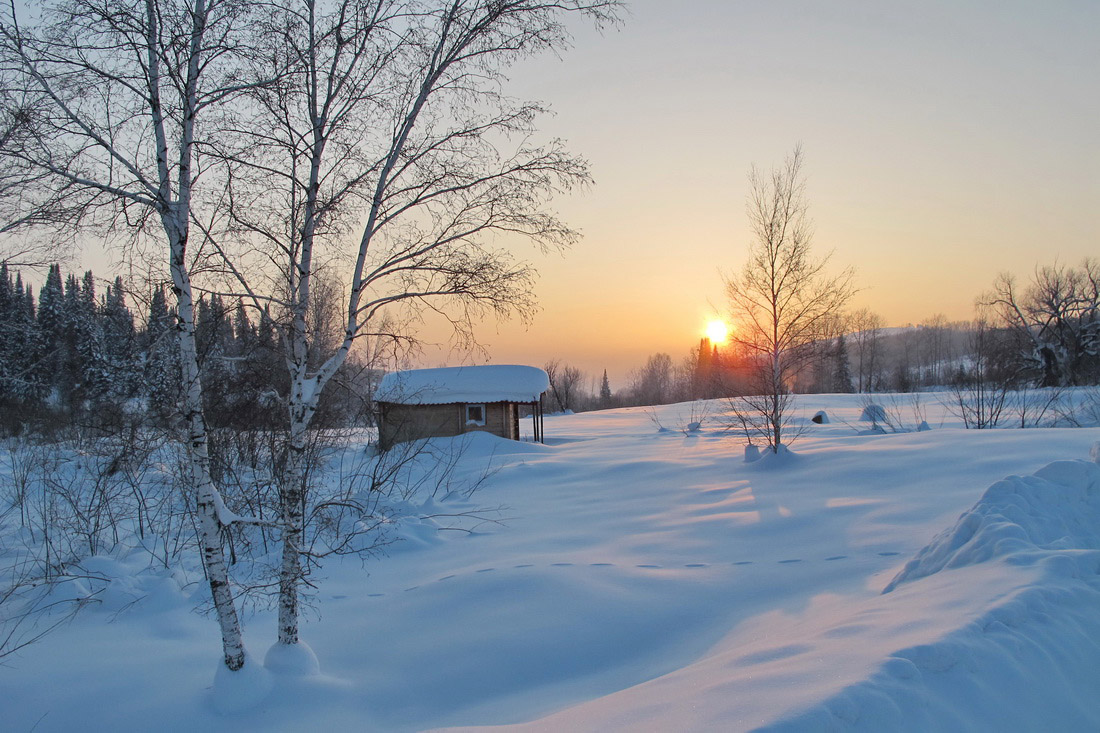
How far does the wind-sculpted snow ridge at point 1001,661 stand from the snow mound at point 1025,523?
→ 0.10ft

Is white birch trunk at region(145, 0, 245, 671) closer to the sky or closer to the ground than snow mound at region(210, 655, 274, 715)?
closer to the sky

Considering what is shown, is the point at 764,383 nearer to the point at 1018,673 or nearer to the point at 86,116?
the point at 1018,673

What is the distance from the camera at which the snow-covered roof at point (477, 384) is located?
24641mm

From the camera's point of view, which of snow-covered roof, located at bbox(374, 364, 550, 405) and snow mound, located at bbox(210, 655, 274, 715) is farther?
snow-covered roof, located at bbox(374, 364, 550, 405)

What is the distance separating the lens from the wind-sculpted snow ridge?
2.78 metres

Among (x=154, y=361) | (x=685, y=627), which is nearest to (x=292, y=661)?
(x=685, y=627)

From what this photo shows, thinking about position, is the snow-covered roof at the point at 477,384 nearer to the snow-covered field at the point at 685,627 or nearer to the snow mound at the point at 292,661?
the snow-covered field at the point at 685,627

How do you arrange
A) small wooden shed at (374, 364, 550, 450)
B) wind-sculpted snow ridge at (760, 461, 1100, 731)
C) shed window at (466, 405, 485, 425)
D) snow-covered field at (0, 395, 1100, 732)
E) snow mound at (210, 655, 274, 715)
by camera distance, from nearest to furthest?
wind-sculpted snow ridge at (760, 461, 1100, 731)
snow-covered field at (0, 395, 1100, 732)
snow mound at (210, 655, 274, 715)
small wooden shed at (374, 364, 550, 450)
shed window at (466, 405, 485, 425)

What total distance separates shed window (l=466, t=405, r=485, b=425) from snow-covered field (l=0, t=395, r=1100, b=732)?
15.3 m

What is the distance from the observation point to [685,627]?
5520mm

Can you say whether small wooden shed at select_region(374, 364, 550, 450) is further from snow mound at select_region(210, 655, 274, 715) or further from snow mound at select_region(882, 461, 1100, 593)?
snow mound at select_region(882, 461, 1100, 593)

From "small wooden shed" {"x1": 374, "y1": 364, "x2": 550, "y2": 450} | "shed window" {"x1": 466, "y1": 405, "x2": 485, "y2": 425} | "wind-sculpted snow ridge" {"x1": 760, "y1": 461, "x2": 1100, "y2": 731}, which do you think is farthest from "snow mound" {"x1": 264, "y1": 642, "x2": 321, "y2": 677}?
"shed window" {"x1": 466, "y1": 405, "x2": 485, "y2": 425}

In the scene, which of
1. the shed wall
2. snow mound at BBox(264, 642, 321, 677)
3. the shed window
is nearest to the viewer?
snow mound at BBox(264, 642, 321, 677)

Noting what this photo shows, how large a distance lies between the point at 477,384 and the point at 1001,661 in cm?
2263
